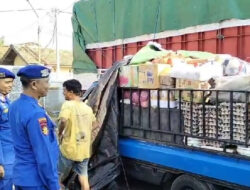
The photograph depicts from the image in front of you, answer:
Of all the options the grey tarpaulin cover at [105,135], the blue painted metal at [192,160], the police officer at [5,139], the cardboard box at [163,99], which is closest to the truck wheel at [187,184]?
the blue painted metal at [192,160]

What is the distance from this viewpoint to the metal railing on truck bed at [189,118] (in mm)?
3947

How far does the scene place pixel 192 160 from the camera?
4305mm

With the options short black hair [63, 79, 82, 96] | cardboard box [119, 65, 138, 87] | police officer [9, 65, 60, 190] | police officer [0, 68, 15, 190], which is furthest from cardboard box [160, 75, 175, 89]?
police officer [9, 65, 60, 190]

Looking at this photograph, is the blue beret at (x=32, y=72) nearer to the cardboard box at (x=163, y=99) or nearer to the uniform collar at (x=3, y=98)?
the uniform collar at (x=3, y=98)

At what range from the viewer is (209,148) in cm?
421

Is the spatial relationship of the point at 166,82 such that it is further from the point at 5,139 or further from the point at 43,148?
the point at 43,148

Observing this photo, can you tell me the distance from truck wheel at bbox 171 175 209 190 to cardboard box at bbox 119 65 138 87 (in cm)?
128

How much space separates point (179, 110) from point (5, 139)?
5.91 feet

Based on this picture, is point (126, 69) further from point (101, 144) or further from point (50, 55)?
point (50, 55)

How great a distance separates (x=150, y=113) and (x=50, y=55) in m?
34.1

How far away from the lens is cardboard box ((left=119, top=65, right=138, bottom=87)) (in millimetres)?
5155

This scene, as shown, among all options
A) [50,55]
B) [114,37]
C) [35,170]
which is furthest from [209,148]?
[50,55]

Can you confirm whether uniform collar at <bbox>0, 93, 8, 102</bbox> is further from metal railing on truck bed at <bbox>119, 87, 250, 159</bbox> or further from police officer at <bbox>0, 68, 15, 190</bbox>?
metal railing on truck bed at <bbox>119, 87, 250, 159</bbox>

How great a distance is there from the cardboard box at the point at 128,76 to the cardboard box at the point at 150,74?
0.40 feet
